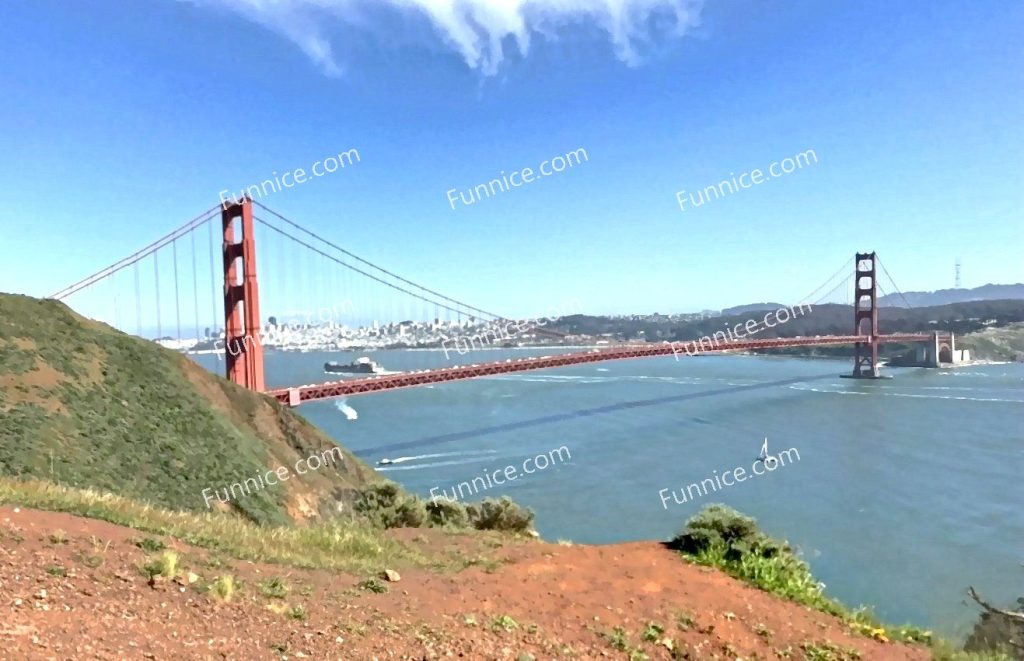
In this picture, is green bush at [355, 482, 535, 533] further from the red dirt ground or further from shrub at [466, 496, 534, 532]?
the red dirt ground

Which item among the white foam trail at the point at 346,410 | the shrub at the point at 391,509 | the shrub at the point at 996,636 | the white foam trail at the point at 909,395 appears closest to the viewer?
the shrub at the point at 996,636

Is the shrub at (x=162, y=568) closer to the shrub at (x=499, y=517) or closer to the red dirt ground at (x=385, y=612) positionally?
the red dirt ground at (x=385, y=612)

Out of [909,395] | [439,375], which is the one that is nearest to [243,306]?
[439,375]

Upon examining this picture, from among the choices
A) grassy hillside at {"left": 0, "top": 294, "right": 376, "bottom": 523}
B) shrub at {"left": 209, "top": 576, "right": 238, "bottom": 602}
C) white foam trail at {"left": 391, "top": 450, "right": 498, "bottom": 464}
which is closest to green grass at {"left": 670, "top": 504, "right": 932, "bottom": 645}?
shrub at {"left": 209, "top": 576, "right": 238, "bottom": 602}

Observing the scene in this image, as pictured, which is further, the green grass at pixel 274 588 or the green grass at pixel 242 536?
the green grass at pixel 242 536

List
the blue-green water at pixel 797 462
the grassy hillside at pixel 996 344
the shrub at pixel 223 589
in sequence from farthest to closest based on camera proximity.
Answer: the grassy hillside at pixel 996 344
the blue-green water at pixel 797 462
the shrub at pixel 223 589

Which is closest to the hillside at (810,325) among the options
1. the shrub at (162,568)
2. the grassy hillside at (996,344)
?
the grassy hillside at (996,344)

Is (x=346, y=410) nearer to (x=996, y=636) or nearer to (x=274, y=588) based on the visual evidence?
(x=996, y=636)

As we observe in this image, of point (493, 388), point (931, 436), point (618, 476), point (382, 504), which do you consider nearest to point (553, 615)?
point (382, 504)
